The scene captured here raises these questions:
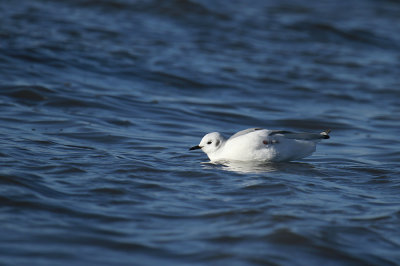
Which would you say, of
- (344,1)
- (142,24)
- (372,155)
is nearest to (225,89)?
(372,155)

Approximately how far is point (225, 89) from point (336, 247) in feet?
23.2

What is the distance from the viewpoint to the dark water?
14.2 ft

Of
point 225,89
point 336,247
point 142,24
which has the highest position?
point 142,24

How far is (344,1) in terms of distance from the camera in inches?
795

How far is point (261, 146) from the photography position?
21.4 ft

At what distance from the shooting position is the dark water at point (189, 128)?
432 centimetres

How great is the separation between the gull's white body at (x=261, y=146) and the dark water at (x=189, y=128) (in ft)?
0.51

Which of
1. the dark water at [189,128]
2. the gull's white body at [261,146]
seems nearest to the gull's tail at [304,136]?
the gull's white body at [261,146]

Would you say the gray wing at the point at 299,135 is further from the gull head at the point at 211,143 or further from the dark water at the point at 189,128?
the gull head at the point at 211,143

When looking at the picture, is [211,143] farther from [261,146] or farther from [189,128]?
[189,128]

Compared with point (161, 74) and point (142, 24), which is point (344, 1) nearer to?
point (142, 24)

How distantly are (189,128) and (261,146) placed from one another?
2357 mm

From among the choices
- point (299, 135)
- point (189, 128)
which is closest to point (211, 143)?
point (299, 135)

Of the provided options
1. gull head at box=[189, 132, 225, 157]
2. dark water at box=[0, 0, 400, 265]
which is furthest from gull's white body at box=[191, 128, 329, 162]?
dark water at box=[0, 0, 400, 265]
